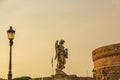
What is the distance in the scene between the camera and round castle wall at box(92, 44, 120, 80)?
202 ft

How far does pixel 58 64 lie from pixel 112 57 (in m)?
39.0

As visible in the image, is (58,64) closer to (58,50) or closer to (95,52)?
(58,50)

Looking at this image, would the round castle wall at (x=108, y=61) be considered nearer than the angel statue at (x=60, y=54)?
No

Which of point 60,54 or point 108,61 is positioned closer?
point 60,54

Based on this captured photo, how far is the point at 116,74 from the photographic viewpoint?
6212 centimetres

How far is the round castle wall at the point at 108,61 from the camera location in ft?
202

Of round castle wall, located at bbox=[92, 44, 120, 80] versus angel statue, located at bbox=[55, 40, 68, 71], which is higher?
round castle wall, located at bbox=[92, 44, 120, 80]

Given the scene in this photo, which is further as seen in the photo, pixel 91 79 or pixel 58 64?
pixel 91 79

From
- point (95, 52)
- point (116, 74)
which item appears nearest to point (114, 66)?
point (116, 74)

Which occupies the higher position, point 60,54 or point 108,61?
point 108,61

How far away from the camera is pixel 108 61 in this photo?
2534 inches

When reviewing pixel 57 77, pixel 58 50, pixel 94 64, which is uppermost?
pixel 94 64

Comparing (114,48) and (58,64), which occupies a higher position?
(114,48)

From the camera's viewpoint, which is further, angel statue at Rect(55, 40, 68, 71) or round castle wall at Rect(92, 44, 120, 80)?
round castle wall at Rect(92, 44, 120, 80)
